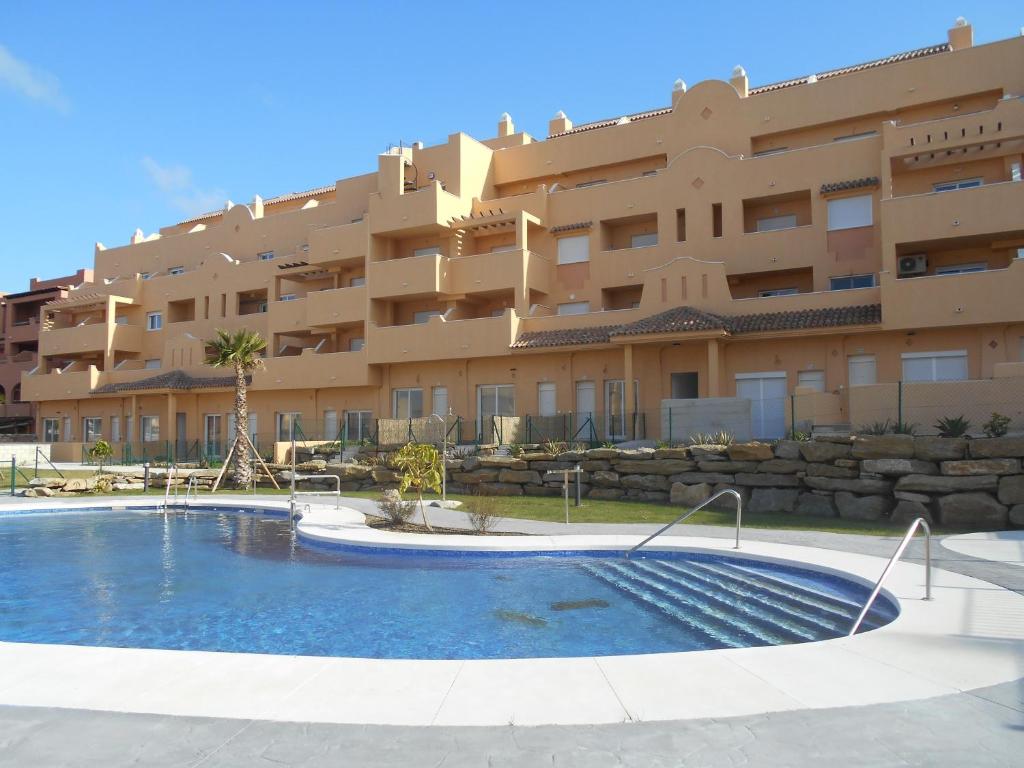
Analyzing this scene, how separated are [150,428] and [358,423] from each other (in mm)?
14610

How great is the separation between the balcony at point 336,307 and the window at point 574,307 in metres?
9.14

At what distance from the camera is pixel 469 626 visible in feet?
30.0

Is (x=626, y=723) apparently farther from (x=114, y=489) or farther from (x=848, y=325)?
(x=114, y=489)

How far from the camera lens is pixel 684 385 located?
93.7 feet

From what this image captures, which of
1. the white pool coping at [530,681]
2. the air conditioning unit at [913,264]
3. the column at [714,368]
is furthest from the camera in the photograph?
the column at [714,368]

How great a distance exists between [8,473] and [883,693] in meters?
35.7

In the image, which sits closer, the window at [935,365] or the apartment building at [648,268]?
the window at [935,365]

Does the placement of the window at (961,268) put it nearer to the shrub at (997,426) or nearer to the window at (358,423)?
the shrub at (997,426)

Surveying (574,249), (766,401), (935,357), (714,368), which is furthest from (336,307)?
(935,357)

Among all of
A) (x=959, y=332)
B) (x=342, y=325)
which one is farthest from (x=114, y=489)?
(x=959, y=332)

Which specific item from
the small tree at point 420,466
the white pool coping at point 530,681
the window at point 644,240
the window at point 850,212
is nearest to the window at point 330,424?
→ the window at point 644,240

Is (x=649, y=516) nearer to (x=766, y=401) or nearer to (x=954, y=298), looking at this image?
(x=766, y=401)

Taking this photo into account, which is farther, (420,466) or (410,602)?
(420,466)

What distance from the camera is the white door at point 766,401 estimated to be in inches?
1037
